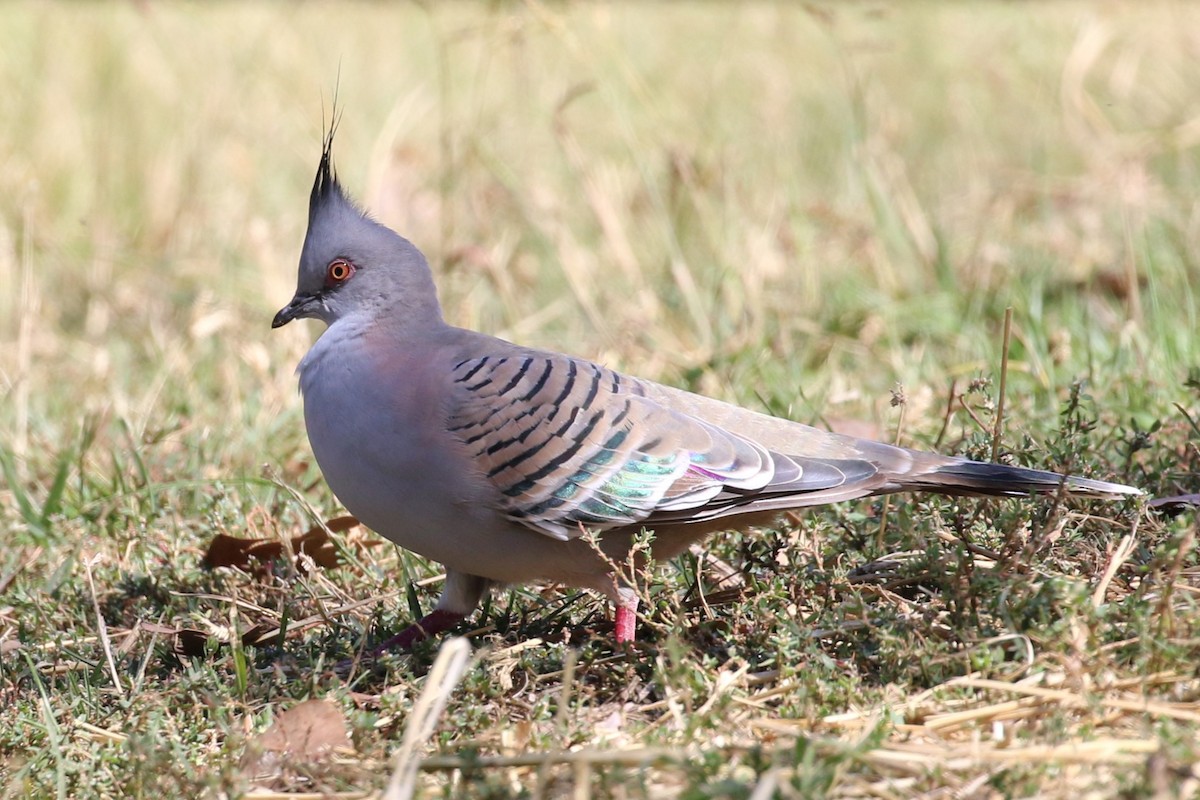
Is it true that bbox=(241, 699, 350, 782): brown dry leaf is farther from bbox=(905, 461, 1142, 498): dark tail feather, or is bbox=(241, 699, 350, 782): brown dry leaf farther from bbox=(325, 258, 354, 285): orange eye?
bbox=(905, 461, 1142, 498): dark tail feather

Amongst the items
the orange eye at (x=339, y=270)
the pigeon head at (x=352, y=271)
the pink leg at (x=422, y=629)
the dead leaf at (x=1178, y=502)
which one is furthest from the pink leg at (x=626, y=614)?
the dead leaf at (x=1178, y=502)

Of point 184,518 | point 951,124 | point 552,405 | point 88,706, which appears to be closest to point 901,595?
point 552,405

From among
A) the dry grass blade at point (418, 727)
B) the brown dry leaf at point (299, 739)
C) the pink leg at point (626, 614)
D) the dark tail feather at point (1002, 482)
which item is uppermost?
the dark tail feather at point (1002, 482)

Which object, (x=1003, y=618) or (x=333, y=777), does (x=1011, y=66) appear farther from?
(x=333, y=777)

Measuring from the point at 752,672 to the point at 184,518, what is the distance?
196cm

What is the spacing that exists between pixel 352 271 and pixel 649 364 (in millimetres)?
1966

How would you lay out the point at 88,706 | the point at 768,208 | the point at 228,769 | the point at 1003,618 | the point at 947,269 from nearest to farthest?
the point at 228,769 < the point at 1003,618 < the point at 88,706 < the point at 947,269 < the point at 768,208

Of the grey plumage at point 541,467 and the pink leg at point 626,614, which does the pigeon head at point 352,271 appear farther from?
the pink leg at point 626,614

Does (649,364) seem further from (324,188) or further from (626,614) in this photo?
(626,614)

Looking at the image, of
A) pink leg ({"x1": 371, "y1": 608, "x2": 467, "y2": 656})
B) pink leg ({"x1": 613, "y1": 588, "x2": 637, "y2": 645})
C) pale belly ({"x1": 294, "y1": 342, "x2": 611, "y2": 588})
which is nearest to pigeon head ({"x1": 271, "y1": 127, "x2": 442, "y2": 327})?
pale belly ({"x1": 294, "y1": 342, "x2": 611, "y2": 588})

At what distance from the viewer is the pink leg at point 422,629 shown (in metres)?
2.96

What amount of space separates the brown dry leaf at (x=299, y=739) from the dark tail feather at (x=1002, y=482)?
4.26 ft

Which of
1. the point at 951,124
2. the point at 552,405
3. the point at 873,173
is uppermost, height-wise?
the point at 951,124

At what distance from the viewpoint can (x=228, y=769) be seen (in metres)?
2.34
